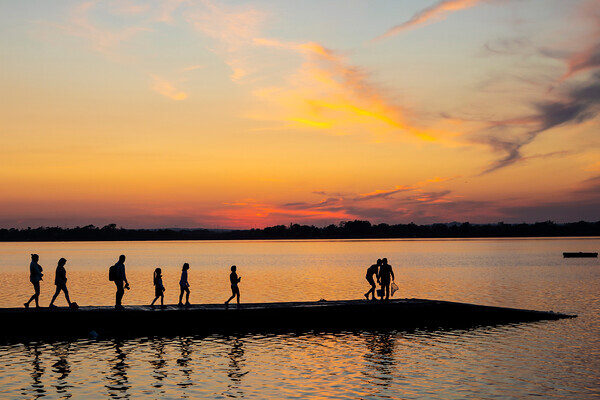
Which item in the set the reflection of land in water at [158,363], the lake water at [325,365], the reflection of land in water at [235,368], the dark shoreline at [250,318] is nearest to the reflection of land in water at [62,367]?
the lake water at [325,365]

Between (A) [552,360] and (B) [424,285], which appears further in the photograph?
(B) [424,285]

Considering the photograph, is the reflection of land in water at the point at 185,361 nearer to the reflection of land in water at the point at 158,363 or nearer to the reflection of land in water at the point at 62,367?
the reflection of land in water at the point at 158,363

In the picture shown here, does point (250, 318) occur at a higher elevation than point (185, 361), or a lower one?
higher

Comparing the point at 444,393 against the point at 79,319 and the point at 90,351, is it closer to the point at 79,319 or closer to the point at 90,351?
the point at 90,351

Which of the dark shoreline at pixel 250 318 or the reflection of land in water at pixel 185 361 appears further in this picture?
the dark shoreline at pixel 250 318

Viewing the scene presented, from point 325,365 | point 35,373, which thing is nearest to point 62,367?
point 35,373

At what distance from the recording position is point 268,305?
3675 cm

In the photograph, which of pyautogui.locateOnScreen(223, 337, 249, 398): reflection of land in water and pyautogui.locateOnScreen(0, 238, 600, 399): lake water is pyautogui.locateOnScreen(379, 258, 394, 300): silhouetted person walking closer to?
pyautogui.locateOnScreen(0, 238, 600, 399): lake water

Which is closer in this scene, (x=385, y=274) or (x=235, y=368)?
(x=235, y=368)

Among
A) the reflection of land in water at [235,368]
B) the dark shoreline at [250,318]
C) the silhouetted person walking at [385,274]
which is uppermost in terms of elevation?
the silhouetted person walking at [385,274]

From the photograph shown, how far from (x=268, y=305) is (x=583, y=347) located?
16680 millimetres

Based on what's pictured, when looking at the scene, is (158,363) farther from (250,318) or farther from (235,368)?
(250,318)

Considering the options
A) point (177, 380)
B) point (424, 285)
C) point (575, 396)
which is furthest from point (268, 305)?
point (424, 285)

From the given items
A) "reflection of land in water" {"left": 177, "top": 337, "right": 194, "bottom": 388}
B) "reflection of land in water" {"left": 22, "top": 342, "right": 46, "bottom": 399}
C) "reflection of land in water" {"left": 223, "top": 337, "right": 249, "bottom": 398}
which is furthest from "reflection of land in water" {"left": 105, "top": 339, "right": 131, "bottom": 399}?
"reflection of land in water" {"left": 223, "top": 337, "right": 249, "bottom": 398}
